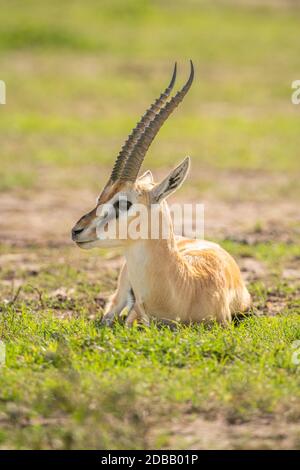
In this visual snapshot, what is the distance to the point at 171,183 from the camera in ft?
18.9

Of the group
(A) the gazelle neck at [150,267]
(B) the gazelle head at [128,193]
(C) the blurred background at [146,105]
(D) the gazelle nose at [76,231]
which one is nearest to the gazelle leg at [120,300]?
(A) the gazelle neck at [150,267]

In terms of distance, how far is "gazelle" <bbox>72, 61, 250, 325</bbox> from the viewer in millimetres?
5715

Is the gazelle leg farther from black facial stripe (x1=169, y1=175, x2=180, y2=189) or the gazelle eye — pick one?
black facial stripe (x1=169, y1=175, x2=180, y2=189)

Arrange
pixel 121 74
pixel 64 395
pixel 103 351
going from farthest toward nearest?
pixel 121 74 < pixel 103 351 < pixel 64 395

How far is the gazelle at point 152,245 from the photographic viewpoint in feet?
18.7

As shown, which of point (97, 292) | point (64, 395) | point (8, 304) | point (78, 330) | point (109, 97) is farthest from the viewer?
point (109, 97)

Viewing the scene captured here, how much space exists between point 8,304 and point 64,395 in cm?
222

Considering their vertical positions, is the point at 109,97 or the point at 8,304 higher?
the point at 109,97

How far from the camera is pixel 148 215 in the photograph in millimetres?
5824

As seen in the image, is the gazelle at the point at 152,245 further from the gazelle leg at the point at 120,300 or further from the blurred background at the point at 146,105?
the blurred background at the point at 146,105

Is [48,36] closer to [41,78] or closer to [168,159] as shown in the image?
[41,78]

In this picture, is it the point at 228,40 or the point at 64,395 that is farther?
the point at 228,40

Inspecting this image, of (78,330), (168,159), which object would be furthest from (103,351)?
(168,159)

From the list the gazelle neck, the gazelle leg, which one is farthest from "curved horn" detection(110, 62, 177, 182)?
the gazelle leg
